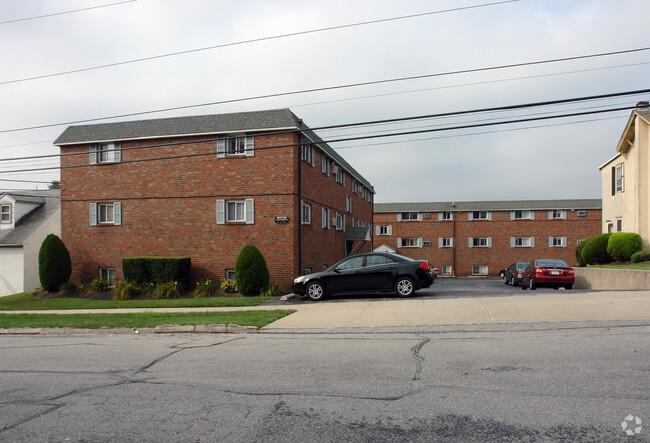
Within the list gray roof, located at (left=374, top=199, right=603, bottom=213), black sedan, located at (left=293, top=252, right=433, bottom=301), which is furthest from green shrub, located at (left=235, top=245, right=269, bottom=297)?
gray roof, located at (left=374, top=199, right=603, bottom=213)

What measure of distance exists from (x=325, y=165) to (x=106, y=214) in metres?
10.6

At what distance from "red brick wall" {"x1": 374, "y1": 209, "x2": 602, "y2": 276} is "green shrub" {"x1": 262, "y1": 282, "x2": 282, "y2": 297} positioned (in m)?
33.3

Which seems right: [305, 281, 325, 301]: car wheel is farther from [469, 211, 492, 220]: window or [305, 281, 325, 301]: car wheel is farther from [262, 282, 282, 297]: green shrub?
[469, 211, 492, 220]: window

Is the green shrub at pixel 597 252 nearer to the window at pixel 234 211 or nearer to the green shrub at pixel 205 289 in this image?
the window at pixel 234 211

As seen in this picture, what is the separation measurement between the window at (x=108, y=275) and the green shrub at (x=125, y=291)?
2122mm

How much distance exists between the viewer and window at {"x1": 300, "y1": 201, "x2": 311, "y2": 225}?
68.8 ft

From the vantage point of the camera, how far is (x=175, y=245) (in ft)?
70.1

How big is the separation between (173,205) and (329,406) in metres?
17.7

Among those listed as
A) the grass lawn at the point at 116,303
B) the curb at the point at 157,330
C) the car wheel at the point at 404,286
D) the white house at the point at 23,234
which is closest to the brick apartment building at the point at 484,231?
the white house at the point at 23,234

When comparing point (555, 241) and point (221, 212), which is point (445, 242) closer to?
point (555, 241)

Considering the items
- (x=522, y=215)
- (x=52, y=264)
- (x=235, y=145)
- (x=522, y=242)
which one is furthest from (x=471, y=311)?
(x=522, y=215)

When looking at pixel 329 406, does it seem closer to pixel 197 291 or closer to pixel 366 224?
pixel 197 291

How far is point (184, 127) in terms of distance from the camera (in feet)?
70.4

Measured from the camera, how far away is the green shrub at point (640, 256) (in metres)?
21.2
